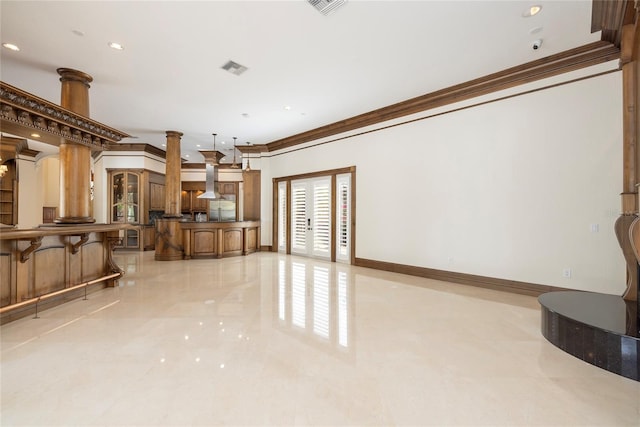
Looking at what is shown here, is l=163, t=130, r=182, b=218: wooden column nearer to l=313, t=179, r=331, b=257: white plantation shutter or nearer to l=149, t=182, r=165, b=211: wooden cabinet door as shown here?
l=149, t=182, r=165, b=211: wooden cabinet door

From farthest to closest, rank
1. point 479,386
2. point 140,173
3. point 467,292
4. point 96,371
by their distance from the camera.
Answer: point 140,173
point 467,292
point 96,371
point 479,386

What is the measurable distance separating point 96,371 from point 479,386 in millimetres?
2790

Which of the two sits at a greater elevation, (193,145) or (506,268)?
(193,145)

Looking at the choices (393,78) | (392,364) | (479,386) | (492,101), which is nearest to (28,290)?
(392,364)

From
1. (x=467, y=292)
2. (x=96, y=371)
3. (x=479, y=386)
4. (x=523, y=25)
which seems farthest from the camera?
(x=467, y=292)

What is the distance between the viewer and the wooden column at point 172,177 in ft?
25.3

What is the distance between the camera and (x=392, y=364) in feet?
7.73

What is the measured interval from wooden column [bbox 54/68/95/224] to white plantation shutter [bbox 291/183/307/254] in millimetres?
4766

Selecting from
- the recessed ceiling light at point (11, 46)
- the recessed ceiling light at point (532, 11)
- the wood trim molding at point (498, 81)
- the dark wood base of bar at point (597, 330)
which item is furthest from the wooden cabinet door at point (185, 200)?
the dark wood base of bar at point (597, 330)

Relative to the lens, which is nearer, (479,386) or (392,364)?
(479,386)

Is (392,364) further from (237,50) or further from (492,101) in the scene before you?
(492,101)

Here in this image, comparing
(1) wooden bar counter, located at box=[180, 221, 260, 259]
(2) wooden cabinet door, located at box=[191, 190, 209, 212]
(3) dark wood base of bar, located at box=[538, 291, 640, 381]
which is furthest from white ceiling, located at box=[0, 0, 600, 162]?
(2) wooden cabinet door, located at box=[191, 190, 209, 212]

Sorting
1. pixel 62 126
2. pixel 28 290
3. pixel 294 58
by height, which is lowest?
pixel 28 290

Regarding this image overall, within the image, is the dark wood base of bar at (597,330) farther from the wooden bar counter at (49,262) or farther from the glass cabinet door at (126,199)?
the glass cabinet door at (126,199)
